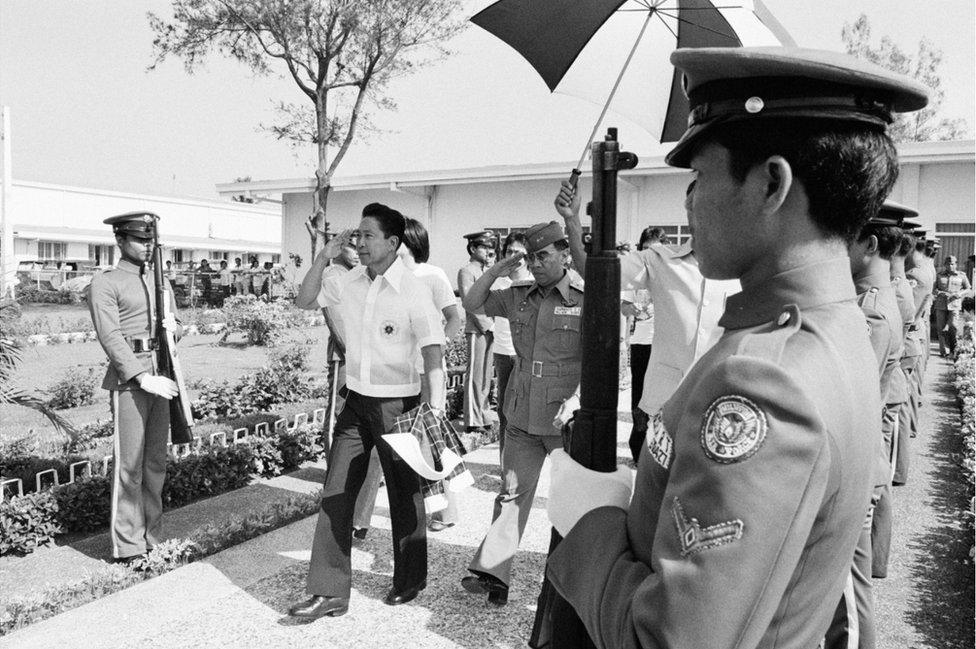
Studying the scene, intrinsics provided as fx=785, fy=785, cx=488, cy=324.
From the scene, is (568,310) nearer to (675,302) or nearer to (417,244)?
(675,302)

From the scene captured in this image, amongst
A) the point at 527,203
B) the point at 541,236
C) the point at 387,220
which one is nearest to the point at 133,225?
the point at 387,220

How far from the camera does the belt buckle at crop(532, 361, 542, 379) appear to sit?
431 centimetres

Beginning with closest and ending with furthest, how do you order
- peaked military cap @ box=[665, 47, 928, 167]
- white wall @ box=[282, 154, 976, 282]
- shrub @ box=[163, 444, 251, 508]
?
peaked military cap @ box=[665, 47, 928, 167], shrub @ box=[163, 444, 251, 508], white wall @ box=[282, 154, 976, 282]

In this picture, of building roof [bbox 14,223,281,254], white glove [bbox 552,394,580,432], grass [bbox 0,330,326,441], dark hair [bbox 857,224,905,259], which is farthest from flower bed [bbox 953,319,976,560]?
building roof [bbox 14,223,281,254]

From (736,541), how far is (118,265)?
4661 millimetres

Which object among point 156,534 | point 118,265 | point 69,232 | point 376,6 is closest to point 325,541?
point 156,534

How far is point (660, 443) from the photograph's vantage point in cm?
130

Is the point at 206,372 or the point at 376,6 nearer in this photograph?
the point at 206,372

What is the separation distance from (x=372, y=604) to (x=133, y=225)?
2.65 metres

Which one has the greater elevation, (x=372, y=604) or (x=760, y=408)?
(x=760, y=408)

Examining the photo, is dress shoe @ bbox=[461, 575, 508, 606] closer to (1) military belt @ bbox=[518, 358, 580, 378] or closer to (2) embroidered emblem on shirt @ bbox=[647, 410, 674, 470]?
(1) military belt @ bbox=[518, 358, 580, 378]

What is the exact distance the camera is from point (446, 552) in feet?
15.8

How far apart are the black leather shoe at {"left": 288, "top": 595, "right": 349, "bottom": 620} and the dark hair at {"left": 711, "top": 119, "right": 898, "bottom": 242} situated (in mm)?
3288

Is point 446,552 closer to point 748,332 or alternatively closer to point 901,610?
point 901,610
